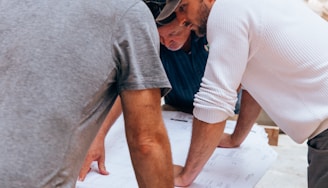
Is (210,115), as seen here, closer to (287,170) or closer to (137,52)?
(137,52)

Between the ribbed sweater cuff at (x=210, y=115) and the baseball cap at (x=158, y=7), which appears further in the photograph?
the baseball cap at (x=158, y=7)

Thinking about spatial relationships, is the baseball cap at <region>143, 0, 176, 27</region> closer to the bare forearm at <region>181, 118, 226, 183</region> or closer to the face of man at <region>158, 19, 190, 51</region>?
the face of man at <region>158, 19, 190, 51</region>

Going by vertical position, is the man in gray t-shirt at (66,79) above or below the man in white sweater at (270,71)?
above

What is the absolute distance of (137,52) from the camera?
78 cm

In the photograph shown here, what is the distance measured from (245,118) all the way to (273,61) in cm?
40

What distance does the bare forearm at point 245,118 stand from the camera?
1438 mm

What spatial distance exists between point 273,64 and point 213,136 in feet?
0.80

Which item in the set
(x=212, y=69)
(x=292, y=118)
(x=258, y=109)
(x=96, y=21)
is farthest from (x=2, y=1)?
(x=258, y=109)

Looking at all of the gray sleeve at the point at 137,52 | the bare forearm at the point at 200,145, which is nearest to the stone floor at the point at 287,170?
the bare forearm at the point at 200,145

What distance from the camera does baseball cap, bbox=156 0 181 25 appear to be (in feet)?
3.92

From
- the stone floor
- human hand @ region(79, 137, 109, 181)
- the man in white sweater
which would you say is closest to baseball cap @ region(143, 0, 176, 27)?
the man in white sweater

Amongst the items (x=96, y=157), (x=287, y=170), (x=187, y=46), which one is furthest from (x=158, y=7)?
(x=287, y=170)

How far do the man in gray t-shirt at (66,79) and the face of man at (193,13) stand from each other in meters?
0.44

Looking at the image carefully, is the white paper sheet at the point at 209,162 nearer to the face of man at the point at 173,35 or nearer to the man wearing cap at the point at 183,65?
the man wearing cap at the point at 183,65
